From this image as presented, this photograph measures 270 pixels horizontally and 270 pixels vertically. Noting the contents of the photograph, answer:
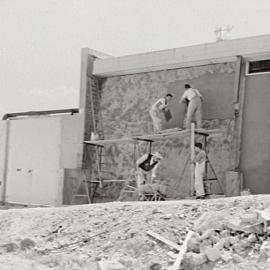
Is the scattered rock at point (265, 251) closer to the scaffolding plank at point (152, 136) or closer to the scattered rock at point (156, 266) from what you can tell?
the scattered rock at point (156, 266)

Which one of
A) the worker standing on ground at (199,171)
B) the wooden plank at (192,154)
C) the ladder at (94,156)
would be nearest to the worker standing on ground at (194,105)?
the wooden plank at (192,154)

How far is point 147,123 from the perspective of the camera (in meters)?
17.5

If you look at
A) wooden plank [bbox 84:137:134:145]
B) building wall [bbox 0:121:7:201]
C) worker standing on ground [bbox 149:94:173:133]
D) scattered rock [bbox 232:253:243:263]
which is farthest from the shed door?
building wall [bbox 0:121:7:201]

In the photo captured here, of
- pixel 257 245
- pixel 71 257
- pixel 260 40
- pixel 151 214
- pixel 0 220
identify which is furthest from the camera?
pixel 260 40

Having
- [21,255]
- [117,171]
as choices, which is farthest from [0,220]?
[117,171]

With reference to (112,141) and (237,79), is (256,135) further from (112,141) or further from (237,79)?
(112,141)

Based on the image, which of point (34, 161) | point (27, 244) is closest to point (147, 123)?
point (34, 161)

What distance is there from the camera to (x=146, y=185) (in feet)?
51.3

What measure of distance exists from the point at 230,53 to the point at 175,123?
268cm

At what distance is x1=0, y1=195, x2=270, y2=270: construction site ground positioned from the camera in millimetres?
8219

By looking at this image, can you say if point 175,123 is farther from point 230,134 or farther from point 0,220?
point 0,220

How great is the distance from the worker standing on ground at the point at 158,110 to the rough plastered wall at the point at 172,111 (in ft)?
1.10

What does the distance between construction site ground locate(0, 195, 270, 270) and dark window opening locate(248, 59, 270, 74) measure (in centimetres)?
631

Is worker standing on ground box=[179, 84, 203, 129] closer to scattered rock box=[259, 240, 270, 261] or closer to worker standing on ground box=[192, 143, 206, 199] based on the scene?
worker standing on ground box=[192, 143, 206, 199]
